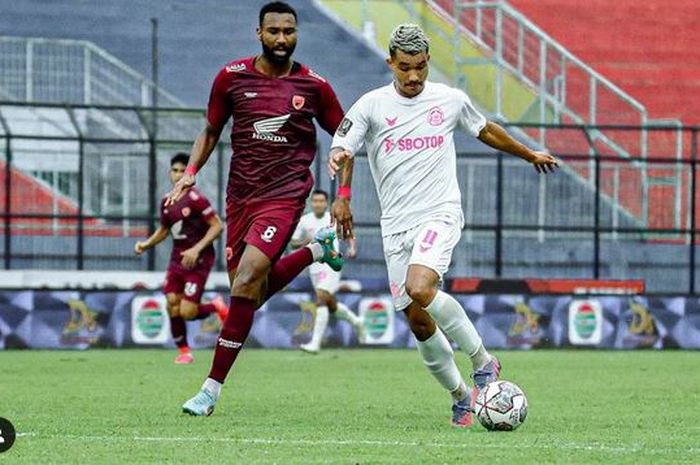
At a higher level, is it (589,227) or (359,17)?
(359,17)

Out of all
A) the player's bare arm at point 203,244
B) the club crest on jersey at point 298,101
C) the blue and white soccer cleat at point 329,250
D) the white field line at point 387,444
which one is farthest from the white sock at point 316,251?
the player's bare arm at point 203,244

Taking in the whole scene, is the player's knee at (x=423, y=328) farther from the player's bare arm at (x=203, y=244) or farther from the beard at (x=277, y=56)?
the player's bare arm at (x=203, y=244)

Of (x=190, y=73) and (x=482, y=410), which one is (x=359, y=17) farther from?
(x=482, y=410)

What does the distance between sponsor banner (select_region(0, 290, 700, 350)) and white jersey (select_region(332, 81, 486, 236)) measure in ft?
41.4

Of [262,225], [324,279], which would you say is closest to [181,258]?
[324,279]

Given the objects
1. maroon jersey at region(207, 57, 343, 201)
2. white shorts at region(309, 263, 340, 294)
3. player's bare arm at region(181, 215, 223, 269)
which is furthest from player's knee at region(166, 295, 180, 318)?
maroon jersey at region(207, 57, 343, 201)

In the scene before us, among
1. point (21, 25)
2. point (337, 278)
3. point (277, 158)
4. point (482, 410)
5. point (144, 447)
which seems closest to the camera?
point (144, 447)

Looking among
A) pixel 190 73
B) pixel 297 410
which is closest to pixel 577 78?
pixel 190 73

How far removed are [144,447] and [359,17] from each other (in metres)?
22.6

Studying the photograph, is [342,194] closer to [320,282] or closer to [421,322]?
[421,322]

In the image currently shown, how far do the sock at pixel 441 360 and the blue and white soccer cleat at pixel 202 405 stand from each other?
1427mm

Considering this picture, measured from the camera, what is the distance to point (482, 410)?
32.8 ft

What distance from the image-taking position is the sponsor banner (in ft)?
74.7

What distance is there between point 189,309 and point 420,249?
30.8ft
